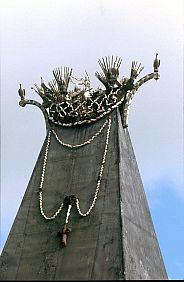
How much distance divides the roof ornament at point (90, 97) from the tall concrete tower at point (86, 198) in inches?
0.9

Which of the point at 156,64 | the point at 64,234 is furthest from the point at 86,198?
the point at 156,64

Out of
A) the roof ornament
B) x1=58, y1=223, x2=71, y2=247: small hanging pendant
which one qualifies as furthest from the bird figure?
x1=58, y1=223, x2=71, y2=247: small hanging pendant

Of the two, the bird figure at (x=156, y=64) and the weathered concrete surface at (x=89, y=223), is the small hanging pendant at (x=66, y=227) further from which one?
the bird figure at (x=156, y=64)

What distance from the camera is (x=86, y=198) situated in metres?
11.5

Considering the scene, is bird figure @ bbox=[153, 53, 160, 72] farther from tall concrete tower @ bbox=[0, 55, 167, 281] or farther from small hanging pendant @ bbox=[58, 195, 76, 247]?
small hanging pendant @ bbox=[58, 195, 76, 247]

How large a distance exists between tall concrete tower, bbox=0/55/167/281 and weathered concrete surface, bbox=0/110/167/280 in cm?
2

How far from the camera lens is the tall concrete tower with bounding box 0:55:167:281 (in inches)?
416

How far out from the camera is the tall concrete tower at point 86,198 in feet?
34.7

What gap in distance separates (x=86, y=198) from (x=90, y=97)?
2.60m

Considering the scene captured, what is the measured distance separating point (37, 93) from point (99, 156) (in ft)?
8.47

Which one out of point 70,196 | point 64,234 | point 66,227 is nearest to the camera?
point 64,234

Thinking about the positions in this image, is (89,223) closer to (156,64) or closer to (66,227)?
(66,227)

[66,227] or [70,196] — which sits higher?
[70,196]

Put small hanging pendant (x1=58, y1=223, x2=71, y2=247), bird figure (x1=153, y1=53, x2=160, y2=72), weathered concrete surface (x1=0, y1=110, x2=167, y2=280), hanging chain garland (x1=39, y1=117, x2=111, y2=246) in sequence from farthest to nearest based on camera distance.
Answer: bird figure (x1=153, y1=53, x2=160, y2=72) → hanging chain garland (x1=39, y1=117, x2=111, y2=246) → small hanging pendant (x1=58, y1=223, x2=71, y2=247) → weathered concrete surface (x1=0, y1=110, x2=167, y2=280)
